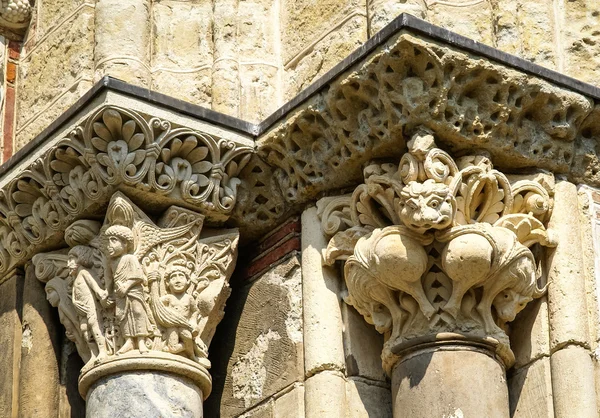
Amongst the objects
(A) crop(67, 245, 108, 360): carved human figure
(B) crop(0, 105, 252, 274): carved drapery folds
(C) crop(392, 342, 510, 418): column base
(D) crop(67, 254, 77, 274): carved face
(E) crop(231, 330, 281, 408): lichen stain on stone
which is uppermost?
(B) crop(0, 105, 252, 274): carved drapery folds

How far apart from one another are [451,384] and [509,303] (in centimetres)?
37

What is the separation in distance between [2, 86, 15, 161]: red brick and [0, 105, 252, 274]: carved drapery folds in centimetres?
47

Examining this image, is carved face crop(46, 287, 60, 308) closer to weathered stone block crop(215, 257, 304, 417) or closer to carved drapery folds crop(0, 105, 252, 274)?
carved drapery folds crop(0, 105, 252, 274)

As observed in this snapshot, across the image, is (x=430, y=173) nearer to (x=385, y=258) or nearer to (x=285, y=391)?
(x=385, y=258)

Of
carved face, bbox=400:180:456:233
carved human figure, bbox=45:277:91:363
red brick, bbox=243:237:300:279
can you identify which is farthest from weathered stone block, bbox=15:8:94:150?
carved face, bbox=400:180:456:233

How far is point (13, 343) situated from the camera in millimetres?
7934

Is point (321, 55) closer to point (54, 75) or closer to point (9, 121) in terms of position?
point (54, 75)

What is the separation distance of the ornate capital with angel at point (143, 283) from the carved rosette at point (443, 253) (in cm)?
55

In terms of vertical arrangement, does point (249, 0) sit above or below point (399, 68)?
above

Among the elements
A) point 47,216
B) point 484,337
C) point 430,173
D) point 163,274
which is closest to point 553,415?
point 484,337

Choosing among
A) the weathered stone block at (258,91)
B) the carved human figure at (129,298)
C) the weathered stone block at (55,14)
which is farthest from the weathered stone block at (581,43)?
the weathered stone block at (55,14)

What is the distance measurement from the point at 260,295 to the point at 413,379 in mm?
819

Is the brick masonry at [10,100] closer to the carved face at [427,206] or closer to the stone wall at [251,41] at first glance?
the stone wall at [251,41]

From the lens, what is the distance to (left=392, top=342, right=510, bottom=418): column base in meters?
7.04
